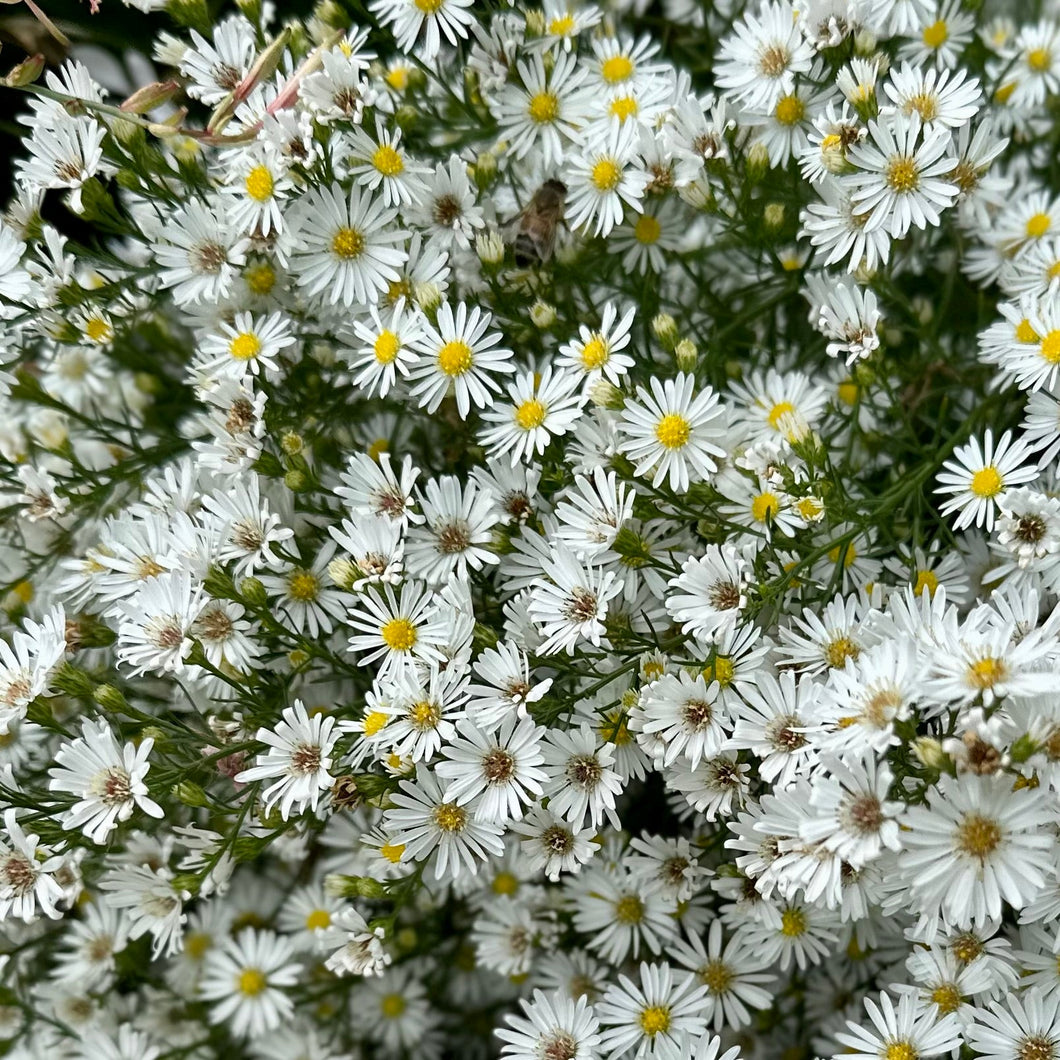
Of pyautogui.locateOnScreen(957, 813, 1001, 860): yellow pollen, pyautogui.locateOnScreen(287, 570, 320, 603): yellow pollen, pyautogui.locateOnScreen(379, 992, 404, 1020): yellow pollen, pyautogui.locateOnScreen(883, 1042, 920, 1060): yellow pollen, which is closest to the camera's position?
pyautogui.locateOnScreen(957, 813, 1001, 860): yellow pollen

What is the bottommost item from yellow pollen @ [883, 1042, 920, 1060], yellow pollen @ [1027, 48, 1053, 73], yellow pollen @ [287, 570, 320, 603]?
yellow pollen @ [883, 1042, 920, 1060]

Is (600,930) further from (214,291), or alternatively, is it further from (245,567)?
(214,291)

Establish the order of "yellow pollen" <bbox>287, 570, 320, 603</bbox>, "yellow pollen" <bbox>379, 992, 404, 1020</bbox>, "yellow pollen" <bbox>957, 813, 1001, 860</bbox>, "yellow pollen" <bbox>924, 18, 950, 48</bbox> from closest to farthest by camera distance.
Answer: "yellow pollen" <bbox>957, 813, 1001, 860</bbox> < "yellow pollen" <bbox>287, 570, 320, 603</bbox> < "yellow pollen" <bbox>924, 18, 950, 48</bbox> < "yellow pollen" <bbox>379, 992, 404, 1020</bbox>

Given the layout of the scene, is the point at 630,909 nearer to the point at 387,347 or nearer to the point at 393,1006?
the point at 393,1006

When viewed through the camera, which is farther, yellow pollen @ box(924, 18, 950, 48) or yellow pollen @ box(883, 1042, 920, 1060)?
yellow pollen @ box(924, 18, 950, 48)

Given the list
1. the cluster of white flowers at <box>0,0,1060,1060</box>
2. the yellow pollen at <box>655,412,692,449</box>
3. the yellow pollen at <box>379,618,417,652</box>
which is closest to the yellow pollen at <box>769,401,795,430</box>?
the cluster of white flowers at <box>0,0,1060,1060</box>

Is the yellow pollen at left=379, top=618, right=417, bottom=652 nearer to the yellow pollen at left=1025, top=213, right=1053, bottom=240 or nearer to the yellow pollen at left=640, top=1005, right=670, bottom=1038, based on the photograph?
the yellow pollen at left=640, top=1005, right=670, bottom=1038

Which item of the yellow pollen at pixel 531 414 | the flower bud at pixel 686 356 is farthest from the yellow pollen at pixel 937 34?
the yellow pollen at pixel 531 414

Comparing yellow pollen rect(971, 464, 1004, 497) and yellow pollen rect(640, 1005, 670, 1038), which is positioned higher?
yellow pollen rect(971, 464, 1004, 497)
